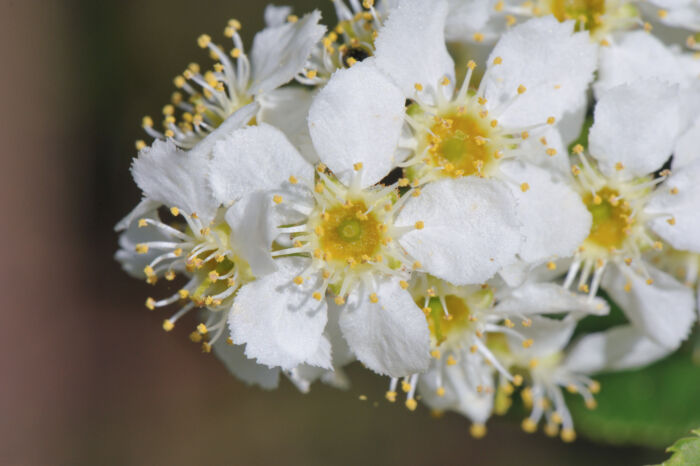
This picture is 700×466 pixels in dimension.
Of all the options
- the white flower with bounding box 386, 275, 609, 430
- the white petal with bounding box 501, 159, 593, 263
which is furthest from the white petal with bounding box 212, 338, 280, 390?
the white petal with bounding box 501, 159, 593, 263

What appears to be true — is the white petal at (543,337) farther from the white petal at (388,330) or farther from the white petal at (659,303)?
the white petal at (388,330)

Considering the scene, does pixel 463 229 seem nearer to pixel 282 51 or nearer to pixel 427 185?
pixel 427 185

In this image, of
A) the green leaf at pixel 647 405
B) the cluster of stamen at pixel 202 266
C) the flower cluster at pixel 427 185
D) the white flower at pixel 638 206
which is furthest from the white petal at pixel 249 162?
the green leaf at pixel 647 405

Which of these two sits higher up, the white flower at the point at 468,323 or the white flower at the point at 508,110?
the white flower at the point at 508,110

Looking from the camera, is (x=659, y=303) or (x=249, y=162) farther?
(x=659, y=303)

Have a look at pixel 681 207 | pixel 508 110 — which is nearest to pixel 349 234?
pixel 508 110

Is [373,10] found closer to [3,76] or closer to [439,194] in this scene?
[439,194]

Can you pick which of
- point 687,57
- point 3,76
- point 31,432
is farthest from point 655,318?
point 3,76
